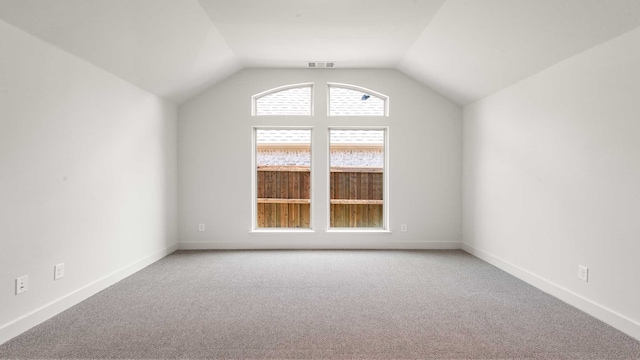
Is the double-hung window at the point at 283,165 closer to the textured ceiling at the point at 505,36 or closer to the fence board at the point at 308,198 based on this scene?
the fence board at the point at 308,198

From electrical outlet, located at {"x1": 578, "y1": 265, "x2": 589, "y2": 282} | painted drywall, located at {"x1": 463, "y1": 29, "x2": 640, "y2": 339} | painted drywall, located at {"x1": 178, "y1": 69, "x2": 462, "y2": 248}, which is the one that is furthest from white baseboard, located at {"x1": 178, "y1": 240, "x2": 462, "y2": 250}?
electrical outlet, located at {"x1": 578, "y1": 265, "x2": 589, "y2": 282}

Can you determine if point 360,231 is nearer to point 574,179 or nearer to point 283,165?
point 283,165

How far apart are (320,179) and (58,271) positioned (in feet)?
10.4

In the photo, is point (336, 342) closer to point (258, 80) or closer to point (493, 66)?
point (493, 66)

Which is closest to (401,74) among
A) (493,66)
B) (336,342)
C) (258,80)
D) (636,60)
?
(493,66)

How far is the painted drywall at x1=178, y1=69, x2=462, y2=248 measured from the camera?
4719mm

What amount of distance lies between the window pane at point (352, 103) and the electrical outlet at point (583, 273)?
3045 mm

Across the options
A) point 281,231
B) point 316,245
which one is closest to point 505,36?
point 316,245

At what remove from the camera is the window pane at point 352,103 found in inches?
192

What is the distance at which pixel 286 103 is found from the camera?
4.86 meters

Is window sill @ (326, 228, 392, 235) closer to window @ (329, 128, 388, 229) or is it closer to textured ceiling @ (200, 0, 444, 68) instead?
window @ (329, 128, 388, 229)

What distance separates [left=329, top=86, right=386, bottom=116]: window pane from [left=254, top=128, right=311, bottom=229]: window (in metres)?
0.56

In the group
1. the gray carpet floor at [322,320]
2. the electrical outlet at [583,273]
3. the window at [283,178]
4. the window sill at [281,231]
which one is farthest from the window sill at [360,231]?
the electrical outlet at [583,273]

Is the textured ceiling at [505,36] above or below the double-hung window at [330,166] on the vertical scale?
above
